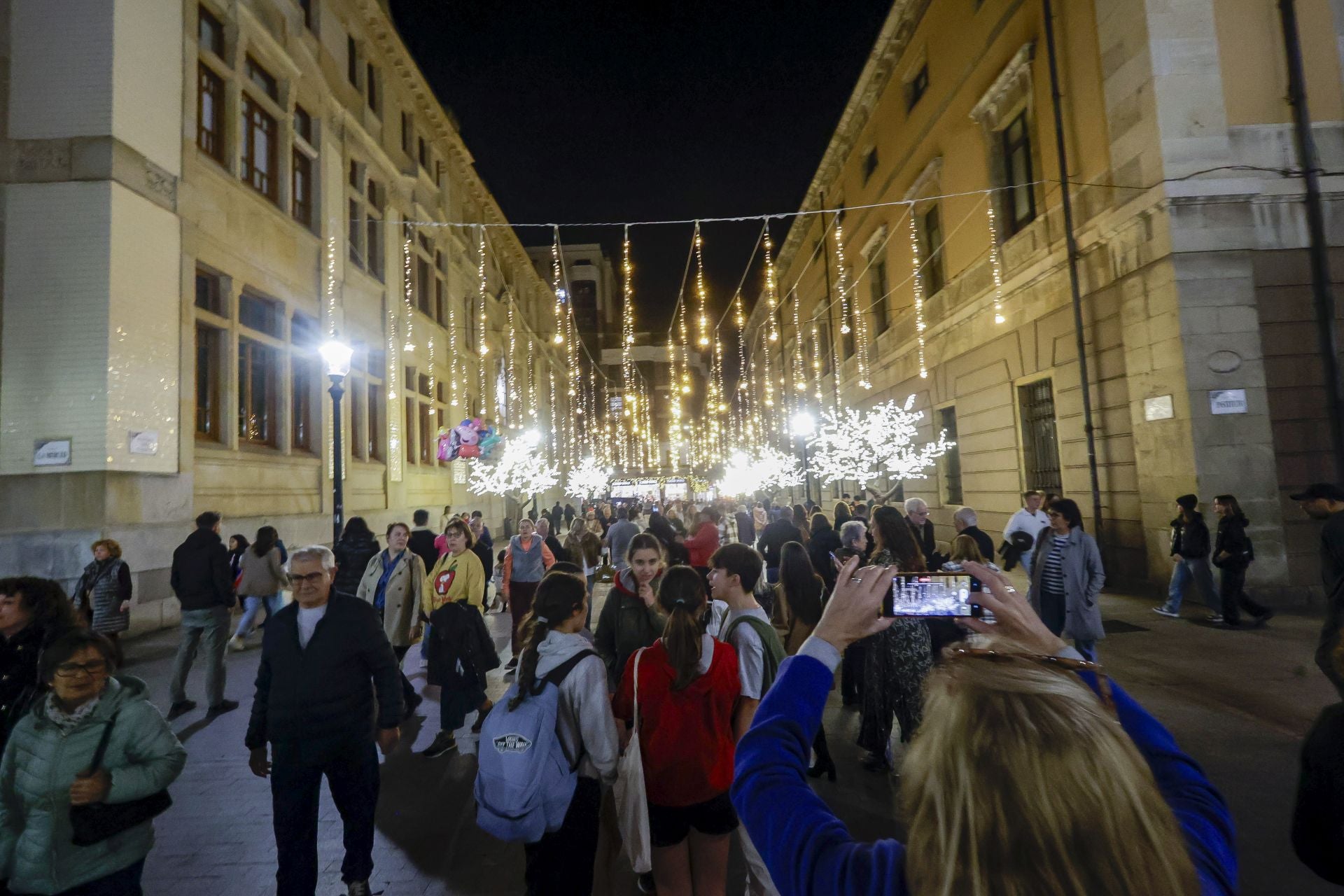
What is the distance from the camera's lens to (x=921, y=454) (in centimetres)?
2048

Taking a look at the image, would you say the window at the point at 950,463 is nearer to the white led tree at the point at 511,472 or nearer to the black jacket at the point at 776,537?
the black jacket at the point at 776,537

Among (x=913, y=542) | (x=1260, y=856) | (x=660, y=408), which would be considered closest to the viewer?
(x=1260, y=856)

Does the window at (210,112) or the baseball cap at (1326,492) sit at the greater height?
the window at (210,112)

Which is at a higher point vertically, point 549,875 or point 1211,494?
point 1211,494

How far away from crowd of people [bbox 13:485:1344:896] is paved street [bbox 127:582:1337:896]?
408mm

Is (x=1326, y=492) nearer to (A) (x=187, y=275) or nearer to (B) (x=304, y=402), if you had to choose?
(A) (x=187, y=275)

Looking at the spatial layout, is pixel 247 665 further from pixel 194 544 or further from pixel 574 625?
pixel 574 625

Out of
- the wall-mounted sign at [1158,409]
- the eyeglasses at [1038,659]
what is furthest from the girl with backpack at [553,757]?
the wall-mounted sign at [1158,409]

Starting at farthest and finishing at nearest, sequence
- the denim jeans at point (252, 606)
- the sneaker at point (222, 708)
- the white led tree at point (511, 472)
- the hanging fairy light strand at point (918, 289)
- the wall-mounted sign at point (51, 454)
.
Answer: the white led tree at point (511, 472)
the hanging fairy light strand at point (918, 289)
the wall-mounted sign at point (51, 454)
the denim jeans at point (252, 606)
the sneaker at point (222, 708)

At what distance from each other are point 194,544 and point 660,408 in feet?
348

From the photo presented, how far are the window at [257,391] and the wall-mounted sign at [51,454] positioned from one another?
148 inches

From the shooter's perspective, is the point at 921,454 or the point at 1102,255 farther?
the point at 921,454

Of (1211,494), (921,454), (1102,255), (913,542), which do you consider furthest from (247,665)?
(921,454)

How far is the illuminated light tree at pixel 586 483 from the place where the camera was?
4625cm
